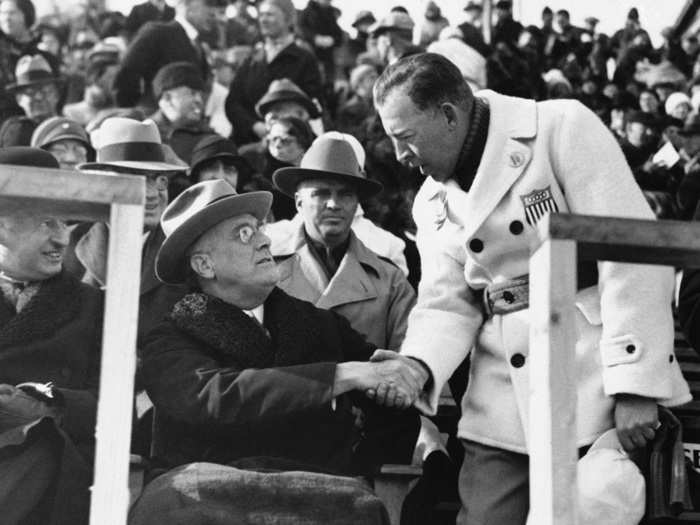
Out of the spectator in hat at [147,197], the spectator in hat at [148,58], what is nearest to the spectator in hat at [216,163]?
the spectator in hat at [147,197]

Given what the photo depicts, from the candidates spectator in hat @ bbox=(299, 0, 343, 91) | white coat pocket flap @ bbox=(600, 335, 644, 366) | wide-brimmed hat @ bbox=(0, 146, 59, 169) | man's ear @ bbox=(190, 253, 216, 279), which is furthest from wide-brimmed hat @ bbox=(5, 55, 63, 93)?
white coat pocket flap @ bbox=(600, 335, 644, 366)

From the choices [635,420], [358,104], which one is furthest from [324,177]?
[358,104]

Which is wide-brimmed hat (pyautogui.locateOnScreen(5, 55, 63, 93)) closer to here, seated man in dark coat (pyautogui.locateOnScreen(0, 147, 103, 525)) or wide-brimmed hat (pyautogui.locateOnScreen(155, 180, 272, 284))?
seated man in dark coat (pyautogui.locateOnScreen(0, 147, 103, 525))

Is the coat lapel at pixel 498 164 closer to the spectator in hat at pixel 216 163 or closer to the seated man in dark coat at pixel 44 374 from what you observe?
the seated man in dark coat at pixel 44 374

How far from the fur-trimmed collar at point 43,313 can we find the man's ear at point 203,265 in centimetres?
44

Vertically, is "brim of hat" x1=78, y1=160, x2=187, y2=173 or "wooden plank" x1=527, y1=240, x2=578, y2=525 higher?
"brim of hat" x1=78, y1=160, x2=187, y2=173

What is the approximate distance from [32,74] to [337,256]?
4.97m

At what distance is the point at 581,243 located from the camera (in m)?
3.16

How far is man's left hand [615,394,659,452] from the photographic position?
4.30 metres

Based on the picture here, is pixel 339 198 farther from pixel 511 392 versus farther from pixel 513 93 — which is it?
pixel 513 93

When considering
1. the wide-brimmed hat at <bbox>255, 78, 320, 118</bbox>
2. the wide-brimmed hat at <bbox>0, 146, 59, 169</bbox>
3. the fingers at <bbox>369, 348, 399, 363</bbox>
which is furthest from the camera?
the wide-brimmed hat at <bbox>255, 78, 320, 118</bbox>

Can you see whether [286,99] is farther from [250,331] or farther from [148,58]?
[250,331]

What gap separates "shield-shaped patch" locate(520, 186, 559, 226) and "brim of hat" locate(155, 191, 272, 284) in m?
1.03

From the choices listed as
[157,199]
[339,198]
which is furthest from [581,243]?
[157,199]
